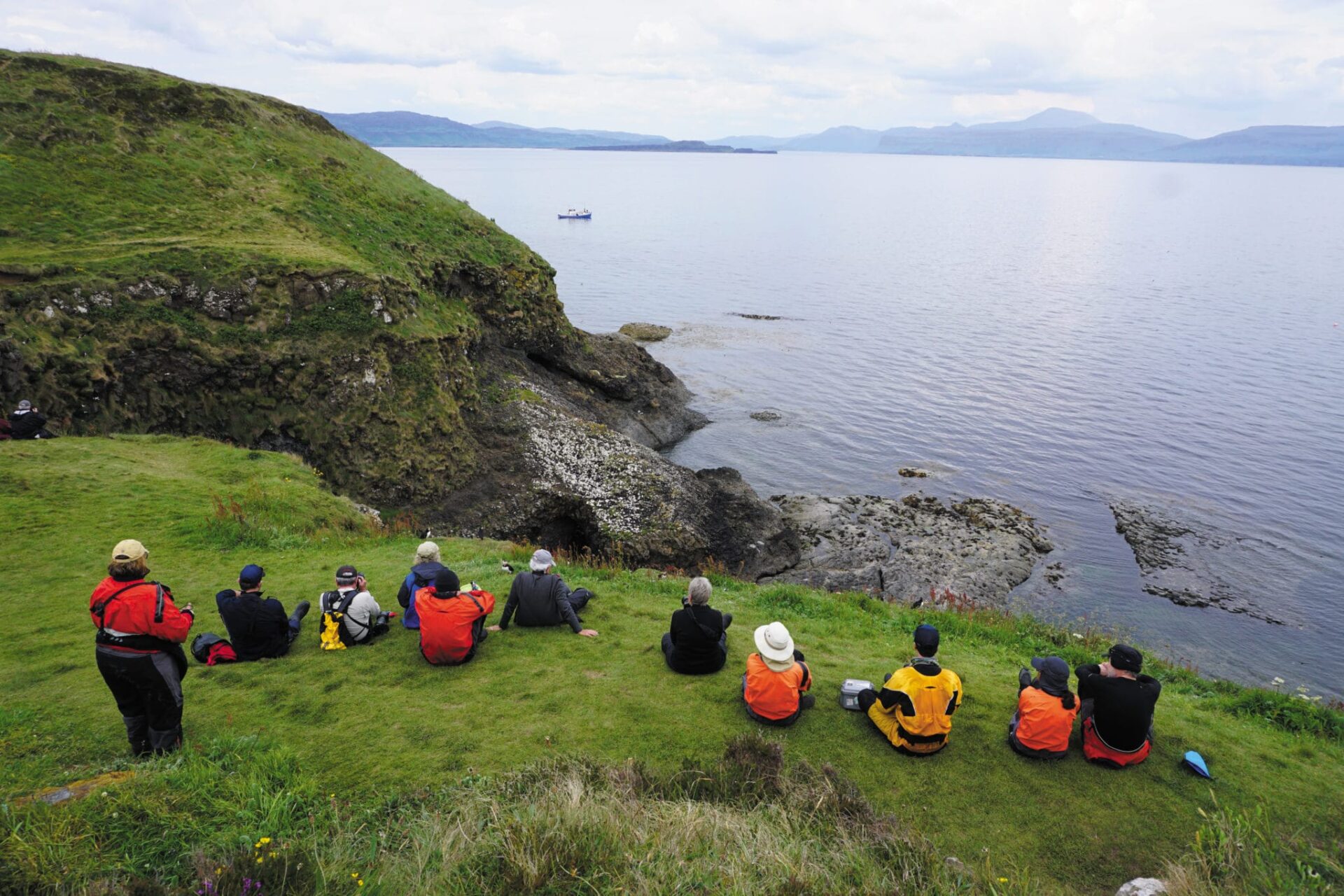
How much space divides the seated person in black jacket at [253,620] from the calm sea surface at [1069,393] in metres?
27.3

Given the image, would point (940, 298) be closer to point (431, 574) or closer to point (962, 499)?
point (962, 499)

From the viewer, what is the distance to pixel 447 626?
12172mm

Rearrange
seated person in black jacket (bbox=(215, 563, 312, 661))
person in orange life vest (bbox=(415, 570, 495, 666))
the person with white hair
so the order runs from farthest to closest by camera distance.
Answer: the person with white hair < person in orange life vest (bbox=(415, 570, 495, 666)) < seated person in black jacket (bbox=(215, 563, 312, 661))

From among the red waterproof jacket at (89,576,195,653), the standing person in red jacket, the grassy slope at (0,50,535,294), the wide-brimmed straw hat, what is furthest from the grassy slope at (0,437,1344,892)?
the grassy slope at (0,50,535,294)

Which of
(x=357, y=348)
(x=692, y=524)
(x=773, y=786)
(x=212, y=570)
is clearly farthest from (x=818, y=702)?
(x=357, y=348)

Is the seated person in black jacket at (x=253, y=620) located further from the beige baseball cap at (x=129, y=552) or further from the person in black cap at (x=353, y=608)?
the beige baseball cap at (x=129, y=552)

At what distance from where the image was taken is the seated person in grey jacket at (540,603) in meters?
13.7

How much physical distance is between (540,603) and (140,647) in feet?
20.9

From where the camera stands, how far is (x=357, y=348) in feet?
98.8

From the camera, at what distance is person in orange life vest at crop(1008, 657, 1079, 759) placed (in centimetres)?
1016

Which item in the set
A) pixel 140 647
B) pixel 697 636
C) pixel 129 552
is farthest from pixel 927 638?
pixel 129 552

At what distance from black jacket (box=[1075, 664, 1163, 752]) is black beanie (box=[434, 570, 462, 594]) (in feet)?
33.0

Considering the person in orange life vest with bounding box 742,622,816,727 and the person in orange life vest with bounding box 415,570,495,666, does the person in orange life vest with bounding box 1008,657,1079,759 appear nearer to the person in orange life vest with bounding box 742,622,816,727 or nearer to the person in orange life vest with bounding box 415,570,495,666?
the person in orange life vest with bounding box 742,622,816,727

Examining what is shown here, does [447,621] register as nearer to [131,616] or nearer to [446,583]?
[446,583]
